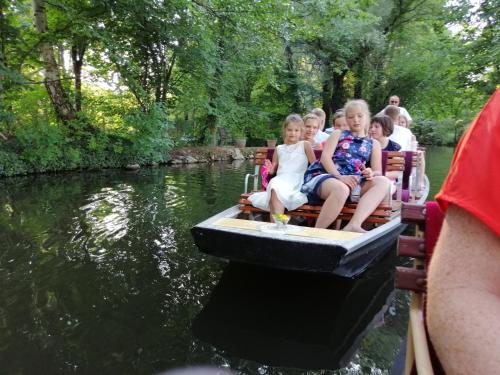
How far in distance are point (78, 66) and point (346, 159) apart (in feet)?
43.4

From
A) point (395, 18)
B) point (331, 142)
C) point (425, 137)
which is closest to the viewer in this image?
point (331, 142)

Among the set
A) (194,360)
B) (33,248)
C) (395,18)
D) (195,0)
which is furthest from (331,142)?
(395,18)

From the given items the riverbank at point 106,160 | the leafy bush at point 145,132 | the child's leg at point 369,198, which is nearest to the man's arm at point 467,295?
the child's leg at point 369,198

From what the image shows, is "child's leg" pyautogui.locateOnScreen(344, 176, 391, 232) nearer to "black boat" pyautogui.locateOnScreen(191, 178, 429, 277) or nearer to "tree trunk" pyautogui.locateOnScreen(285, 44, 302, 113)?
"black boat" pyautogui.locateOnScreen(191, 178, 429, 277)

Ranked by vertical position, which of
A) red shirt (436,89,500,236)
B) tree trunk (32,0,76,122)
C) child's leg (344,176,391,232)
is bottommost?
child's leg (344,176,391,232)

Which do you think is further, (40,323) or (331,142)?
(331,142)

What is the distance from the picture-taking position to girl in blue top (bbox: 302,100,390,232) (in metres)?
3.80

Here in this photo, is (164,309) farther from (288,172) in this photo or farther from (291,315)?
(288,172)

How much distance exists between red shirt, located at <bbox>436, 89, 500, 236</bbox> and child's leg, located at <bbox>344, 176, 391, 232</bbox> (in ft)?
9.81

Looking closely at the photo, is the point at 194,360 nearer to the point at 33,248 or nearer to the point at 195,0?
the point at 33,248

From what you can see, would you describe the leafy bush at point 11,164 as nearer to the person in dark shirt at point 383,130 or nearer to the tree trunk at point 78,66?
the tree trunk at point 78,66

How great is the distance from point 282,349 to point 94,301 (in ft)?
5.52

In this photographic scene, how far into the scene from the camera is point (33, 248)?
467cm

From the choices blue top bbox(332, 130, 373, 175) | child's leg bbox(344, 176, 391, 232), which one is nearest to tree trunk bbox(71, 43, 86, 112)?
blue top bbox(332, 130, 373, 175)
